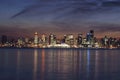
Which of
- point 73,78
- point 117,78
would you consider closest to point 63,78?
point 73,78

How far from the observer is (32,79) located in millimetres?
35562

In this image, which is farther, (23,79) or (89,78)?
(89,78)

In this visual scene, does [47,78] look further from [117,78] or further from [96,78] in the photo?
[117,78]

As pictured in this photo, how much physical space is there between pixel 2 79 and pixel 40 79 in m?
4.54

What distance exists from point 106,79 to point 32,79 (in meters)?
9.18

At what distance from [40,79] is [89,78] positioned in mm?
6436

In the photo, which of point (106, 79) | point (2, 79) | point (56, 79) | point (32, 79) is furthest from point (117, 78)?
point (2, 79)

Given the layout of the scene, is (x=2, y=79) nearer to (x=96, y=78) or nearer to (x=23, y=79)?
(x=23, y=79)

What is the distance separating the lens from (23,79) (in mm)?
35281

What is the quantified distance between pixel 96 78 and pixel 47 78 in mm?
6308

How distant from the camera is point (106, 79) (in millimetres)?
36906

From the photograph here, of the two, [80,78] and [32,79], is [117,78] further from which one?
[32,79]

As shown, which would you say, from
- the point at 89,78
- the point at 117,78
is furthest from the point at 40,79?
the point at 117,78

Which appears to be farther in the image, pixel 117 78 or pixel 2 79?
pixel 117 78
